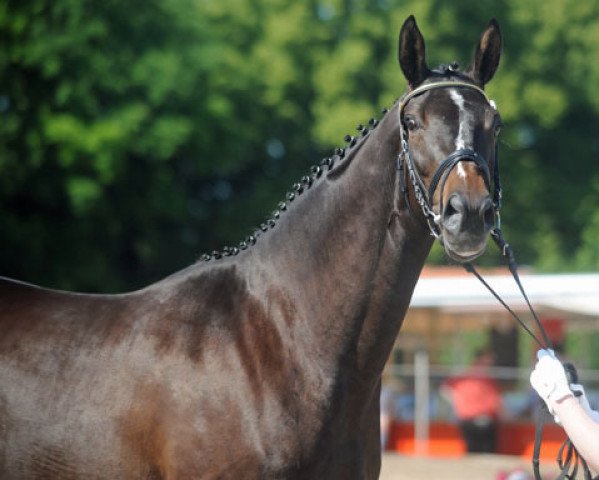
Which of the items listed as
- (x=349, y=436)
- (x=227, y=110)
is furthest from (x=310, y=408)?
(x=227, y=110)

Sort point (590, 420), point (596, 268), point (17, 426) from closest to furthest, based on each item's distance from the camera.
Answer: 1. point (590, 420)
2. point (17, 426)
3. point (596, 268)

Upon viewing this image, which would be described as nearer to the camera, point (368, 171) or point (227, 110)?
point (368, 171)

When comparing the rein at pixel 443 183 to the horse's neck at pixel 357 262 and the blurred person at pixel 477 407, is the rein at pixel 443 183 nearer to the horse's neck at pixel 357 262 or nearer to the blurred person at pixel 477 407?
the horse's neck at pixel 357 262

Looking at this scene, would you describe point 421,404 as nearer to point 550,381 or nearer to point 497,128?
point 497,128

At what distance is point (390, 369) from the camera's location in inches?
720

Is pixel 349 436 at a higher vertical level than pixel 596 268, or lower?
lower

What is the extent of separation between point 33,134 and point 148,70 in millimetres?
3869

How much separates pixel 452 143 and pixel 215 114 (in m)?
26.0

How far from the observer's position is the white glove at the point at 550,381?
141 inches

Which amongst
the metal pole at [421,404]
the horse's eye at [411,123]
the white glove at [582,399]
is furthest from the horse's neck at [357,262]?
the metal pole at [421,404]

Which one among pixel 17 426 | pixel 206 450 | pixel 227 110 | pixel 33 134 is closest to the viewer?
pixel 206 450

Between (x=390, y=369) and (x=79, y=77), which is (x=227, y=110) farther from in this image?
(x=390, y=369)

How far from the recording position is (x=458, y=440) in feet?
55.8

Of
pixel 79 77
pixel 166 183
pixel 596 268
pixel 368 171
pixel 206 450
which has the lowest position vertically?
pixel 206 450
